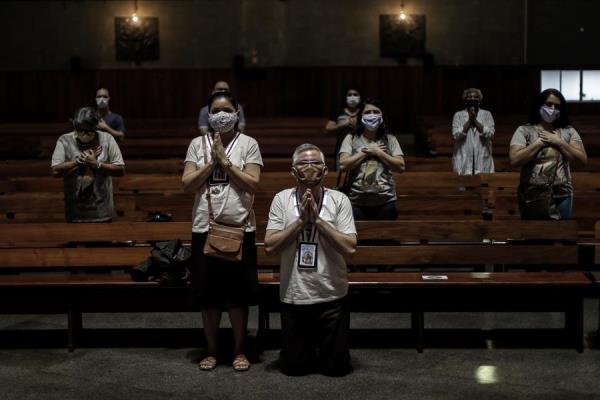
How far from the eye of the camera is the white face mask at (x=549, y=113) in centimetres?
636

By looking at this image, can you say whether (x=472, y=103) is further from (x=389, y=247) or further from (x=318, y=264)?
(x=318, y=264)

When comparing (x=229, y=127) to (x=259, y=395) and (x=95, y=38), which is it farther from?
(x=95, y=38)

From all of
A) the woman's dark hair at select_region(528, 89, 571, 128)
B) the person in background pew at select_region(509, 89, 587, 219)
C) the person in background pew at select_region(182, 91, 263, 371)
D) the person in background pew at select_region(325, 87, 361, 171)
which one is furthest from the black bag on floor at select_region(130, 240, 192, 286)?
the person in background pew at select_region(325, 87, 361, 171)

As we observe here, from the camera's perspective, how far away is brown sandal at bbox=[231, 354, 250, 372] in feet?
18.4

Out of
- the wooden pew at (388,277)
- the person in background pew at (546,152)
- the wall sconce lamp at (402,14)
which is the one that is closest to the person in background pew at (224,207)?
the wooden pew at (388,277)

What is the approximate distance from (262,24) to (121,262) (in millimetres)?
11915

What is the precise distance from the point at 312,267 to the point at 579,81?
44.4 ft

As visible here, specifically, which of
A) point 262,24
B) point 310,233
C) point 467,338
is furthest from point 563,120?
point 262,24

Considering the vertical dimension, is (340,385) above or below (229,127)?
below

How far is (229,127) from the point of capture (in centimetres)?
556

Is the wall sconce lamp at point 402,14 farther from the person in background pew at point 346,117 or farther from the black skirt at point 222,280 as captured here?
the black skirt at point 222,280

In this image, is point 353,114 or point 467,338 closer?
point 467,338

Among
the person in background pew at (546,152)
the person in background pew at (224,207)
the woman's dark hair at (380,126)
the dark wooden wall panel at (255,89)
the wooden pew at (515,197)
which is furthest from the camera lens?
the dark wooden wall panel at (255,89)

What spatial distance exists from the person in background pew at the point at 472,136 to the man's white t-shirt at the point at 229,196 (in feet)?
12.2
